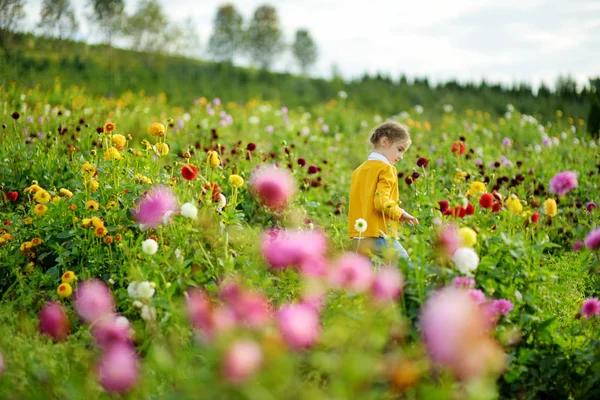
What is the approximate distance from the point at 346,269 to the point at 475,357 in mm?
571

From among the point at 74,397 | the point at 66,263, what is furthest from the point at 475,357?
the point at 66,263

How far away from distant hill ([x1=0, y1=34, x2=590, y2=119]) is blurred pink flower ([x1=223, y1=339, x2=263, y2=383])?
11431mm

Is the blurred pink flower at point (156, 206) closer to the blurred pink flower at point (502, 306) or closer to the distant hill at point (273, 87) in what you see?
the blurred pink flower at point (502, 306)

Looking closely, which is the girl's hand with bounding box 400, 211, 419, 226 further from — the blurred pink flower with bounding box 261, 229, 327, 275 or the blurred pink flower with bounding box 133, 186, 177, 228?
the blurred pink flower with bounding box 261, 229, 327, 275

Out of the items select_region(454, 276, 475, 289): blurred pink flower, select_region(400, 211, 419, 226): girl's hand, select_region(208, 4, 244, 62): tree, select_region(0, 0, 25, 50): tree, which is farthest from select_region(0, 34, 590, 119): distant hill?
select_region(208, 4, 244, 62): tree

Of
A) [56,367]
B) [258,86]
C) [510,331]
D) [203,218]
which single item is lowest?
[56,367]

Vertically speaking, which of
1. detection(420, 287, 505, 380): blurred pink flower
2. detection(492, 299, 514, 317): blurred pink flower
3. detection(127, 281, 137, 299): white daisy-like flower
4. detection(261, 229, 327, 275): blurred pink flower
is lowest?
detection(127, 281, 137, 299): white daisy-like flower

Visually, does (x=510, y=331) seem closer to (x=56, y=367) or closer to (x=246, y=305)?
(x=246, y=305)

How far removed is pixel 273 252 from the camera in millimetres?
1936

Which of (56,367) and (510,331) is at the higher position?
(510,331)

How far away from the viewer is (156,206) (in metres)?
2.60

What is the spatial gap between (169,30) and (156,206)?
2049cm

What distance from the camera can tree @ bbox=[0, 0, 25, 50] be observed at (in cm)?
755

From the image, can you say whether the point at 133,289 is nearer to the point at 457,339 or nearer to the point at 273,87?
the point at 457,339
